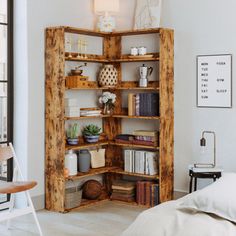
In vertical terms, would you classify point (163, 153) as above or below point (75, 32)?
below

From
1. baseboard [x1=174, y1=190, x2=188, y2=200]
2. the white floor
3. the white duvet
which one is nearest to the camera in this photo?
the white duvet

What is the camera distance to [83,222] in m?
5.02

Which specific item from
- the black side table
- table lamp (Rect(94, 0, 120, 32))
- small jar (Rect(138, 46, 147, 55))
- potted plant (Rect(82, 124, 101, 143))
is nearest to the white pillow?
the black side table

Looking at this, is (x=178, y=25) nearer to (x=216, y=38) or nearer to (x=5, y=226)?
(x=216, y=38)

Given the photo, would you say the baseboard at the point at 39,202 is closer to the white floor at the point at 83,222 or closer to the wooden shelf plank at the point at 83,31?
the white floor at the point at 83,222

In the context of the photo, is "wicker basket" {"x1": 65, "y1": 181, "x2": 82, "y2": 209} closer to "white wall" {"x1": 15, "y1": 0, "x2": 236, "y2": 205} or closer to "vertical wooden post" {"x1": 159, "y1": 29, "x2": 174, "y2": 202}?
"white wall" {"x1": 15, "y1": 0, "x2": 236, "y2": 205}

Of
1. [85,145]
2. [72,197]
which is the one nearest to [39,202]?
[72,197]

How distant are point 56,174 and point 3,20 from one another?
69.4 inches

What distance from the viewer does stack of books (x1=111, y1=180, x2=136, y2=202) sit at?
19.1 ft

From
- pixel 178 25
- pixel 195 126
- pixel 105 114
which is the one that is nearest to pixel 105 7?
pixel 178 25

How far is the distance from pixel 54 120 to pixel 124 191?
1.21 meters

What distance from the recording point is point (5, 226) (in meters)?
4.79

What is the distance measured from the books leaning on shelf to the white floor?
439 mm

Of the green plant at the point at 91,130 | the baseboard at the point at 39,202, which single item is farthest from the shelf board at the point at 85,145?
the baseboard at the point at 39,202
